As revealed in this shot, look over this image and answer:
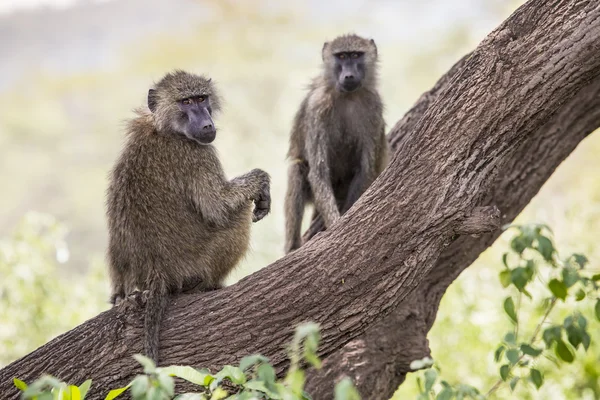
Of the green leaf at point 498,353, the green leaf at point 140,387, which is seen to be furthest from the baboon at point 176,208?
the green leaf at point 140,387

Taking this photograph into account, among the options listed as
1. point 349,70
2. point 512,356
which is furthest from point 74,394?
point 349,70

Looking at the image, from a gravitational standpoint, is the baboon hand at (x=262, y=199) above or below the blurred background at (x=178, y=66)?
below

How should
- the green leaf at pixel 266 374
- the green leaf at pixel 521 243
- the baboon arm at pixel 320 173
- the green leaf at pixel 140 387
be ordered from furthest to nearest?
the baboon arm at pixel 320 173 < the green leaf at pixel 521 243 < the green leaf at pixel 266 374 < the green leaf at pixel 140 387

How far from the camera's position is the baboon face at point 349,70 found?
18.4 ft

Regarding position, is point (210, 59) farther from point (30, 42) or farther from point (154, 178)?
point (154, 178)

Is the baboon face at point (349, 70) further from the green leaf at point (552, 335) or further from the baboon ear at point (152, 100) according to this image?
the green leaf at point (552, 335)

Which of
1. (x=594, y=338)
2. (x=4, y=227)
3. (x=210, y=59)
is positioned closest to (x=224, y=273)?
(x=594, y=338)

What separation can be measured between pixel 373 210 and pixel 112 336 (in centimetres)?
139

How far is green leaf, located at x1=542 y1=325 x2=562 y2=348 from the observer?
3773 millimetres

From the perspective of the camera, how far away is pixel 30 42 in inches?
642

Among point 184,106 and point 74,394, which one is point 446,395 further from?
point 184,106

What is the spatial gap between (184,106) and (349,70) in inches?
64.1

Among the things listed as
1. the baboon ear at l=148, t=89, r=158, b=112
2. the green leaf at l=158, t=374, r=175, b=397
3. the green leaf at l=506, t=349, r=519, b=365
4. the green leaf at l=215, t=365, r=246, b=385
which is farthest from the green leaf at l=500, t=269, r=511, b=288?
the green leaf at l=158, t=374, r=175, b=397

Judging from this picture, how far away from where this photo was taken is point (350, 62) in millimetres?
5773
